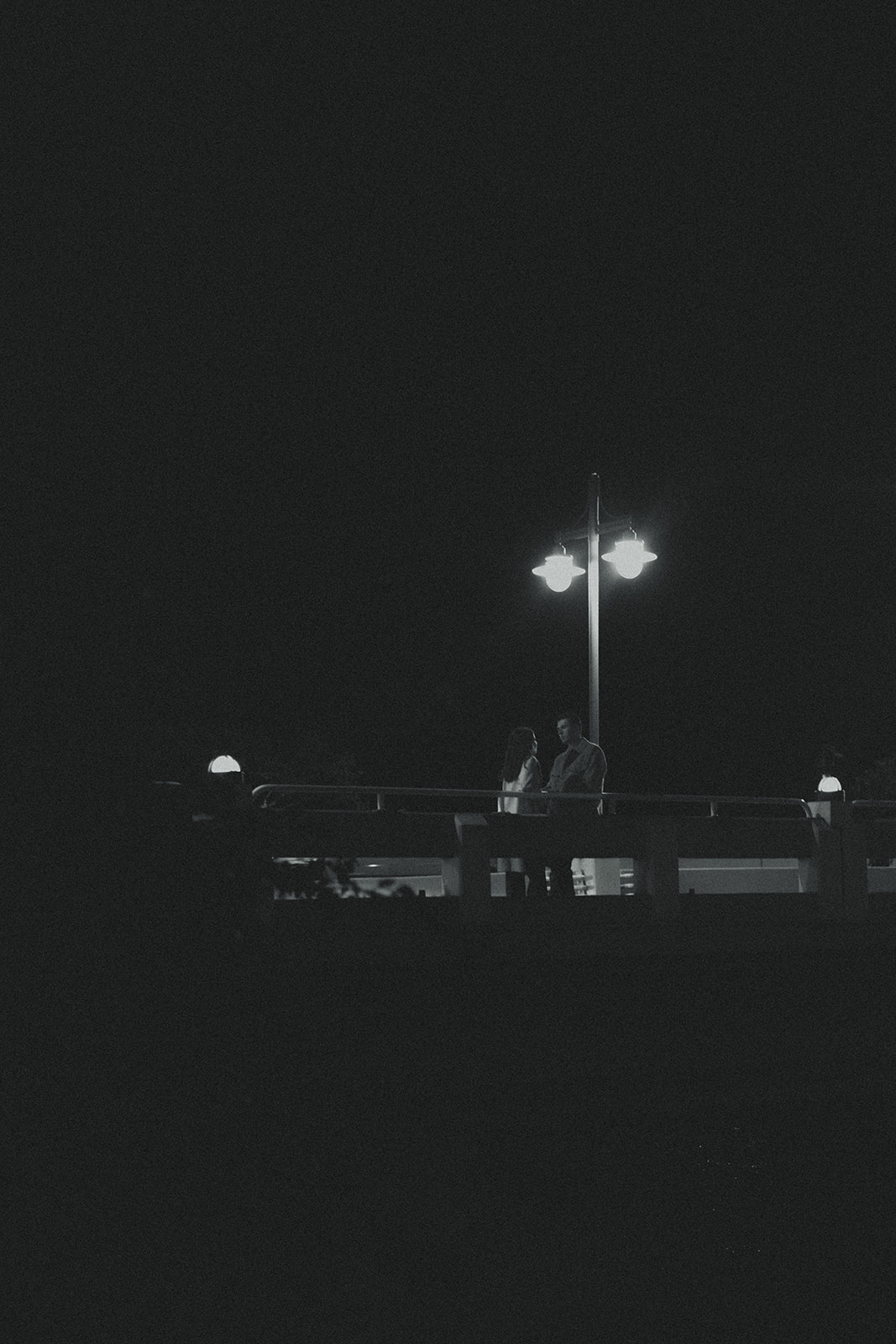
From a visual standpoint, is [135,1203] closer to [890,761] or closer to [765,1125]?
[765,1125]

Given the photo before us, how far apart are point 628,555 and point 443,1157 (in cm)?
1013

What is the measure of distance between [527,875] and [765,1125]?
12.9 feet

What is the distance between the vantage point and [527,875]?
45.7 feet

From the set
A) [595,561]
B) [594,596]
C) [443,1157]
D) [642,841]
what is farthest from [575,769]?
[443,1157]

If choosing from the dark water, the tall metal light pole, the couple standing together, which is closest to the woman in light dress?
the couple standing together

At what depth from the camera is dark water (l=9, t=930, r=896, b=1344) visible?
15.3ft

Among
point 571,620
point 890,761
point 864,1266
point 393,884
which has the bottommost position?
point 864,1266

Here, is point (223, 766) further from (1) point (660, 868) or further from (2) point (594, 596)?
(2) point (594, 596)

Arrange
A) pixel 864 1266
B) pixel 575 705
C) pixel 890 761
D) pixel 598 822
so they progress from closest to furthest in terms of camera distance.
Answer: pixel 864 1266 → pixel 598 822 → pixel 890 761 → pixel 575 705

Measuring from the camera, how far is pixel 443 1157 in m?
9.52

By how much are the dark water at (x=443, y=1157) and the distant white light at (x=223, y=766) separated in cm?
48

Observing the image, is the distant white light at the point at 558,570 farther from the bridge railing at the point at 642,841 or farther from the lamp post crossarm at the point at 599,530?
the bridge railing at the point at 642,841

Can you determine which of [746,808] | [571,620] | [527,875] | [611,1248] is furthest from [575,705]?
[611,1248]

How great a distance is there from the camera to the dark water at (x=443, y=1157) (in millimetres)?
4672
